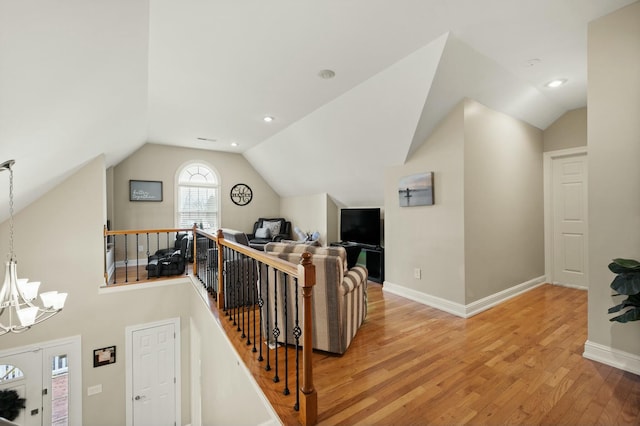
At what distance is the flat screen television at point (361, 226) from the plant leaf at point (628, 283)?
331cm

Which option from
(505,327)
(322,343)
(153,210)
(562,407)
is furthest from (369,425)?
(153,210)

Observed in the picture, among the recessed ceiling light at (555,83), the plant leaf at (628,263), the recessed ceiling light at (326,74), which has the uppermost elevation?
the recessed ceiling light at (326,74)

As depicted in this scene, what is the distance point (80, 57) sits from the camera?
1932 mm

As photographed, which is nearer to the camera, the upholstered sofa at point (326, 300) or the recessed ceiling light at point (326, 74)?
the upholstered sofa at point (326, 300)

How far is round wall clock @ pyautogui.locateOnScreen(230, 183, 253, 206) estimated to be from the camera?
24.1 ft

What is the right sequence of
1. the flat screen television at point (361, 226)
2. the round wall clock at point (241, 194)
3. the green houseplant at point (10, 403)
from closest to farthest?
1. the green houseplant at point (10, 403)
2. the flat screen television at point (361, 226)
3. the round wall clock at point (241, 194)

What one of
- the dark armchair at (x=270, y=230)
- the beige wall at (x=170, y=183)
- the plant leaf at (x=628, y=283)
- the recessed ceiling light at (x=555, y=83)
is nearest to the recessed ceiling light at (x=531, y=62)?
the recessed ceiling light at (x=555, y=83)

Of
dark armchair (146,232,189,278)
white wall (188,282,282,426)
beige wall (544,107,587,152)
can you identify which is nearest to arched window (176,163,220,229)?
dark armchair (146,232,189,278)

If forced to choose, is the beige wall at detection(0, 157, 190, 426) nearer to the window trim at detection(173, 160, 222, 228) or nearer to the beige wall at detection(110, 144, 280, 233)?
the beige wall at detection(110, 144, 280, 233)

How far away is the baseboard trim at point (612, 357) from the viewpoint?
2172 mm

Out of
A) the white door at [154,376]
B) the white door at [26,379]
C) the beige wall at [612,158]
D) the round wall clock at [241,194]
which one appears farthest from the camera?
the round wall clock at [241,194]

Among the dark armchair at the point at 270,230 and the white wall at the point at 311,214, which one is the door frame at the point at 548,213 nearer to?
the white wall at the point at 311,214

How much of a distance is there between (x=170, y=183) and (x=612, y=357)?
747cm

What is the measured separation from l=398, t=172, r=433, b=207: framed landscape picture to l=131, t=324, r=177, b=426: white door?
441cm
